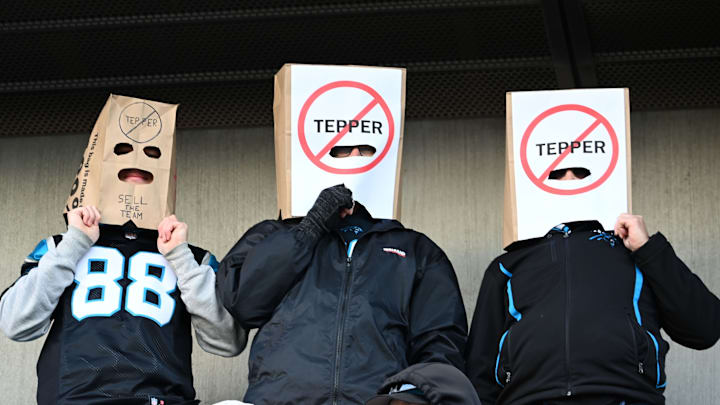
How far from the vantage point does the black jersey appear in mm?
2955

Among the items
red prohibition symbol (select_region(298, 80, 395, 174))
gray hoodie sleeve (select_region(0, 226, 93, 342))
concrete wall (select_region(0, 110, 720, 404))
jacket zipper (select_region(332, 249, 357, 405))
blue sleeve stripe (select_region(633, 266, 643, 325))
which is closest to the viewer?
jacket zipper (select_region(332, 249, 357, 405))

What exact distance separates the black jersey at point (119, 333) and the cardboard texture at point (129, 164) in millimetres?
64

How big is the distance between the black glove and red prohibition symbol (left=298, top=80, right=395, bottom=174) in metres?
0.12

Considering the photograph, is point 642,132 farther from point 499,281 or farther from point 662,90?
point 499,281

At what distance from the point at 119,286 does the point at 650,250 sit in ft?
4.51

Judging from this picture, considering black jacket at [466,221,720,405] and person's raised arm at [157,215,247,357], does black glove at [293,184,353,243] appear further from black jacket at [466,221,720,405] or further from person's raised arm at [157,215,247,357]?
black jacket at [466,221,720,405]

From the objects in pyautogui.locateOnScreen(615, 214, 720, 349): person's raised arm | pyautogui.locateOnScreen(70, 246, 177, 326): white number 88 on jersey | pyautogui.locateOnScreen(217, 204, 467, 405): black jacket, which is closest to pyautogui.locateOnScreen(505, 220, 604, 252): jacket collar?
pyautogui.locateOnScreen(615, 214, 720, 349): person's raised arm

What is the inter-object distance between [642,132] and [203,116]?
1.52 m

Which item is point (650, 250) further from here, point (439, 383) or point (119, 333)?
point (119, 333)

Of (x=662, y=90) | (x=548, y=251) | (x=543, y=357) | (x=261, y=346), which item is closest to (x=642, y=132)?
(x=662, y=90)

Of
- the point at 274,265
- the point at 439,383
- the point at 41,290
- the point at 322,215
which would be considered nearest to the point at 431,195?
the point at 322,215

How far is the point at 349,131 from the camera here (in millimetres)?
3158

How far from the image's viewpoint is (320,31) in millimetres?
3641

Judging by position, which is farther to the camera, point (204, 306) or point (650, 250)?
point (204, 306)
